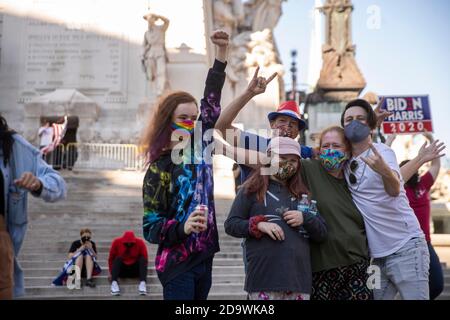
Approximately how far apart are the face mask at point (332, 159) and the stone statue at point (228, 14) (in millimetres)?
18913

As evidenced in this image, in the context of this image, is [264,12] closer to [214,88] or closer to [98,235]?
[98,235]

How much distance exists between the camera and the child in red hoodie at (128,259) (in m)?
7.85

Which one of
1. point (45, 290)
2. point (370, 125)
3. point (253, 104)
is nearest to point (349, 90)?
point (253, 104)

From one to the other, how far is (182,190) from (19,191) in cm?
85

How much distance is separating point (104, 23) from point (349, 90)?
1009cm

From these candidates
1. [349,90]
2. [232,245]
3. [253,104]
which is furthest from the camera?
[349,90]

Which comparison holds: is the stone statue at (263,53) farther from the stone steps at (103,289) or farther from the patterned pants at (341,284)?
the patterned pants at (341,284)

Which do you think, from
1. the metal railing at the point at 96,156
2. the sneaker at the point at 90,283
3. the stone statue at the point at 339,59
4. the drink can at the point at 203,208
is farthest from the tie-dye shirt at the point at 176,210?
the stone statue at the point at 339,59

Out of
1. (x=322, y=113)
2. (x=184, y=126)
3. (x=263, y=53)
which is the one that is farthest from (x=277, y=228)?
(x=322, y=113)

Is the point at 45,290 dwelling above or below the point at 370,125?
below

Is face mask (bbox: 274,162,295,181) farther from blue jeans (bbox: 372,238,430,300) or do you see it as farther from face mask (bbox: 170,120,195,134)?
blue jeans (bbox: 372,238,430,300)

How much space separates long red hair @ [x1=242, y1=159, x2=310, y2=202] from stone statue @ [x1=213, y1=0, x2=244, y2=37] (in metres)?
19.1
